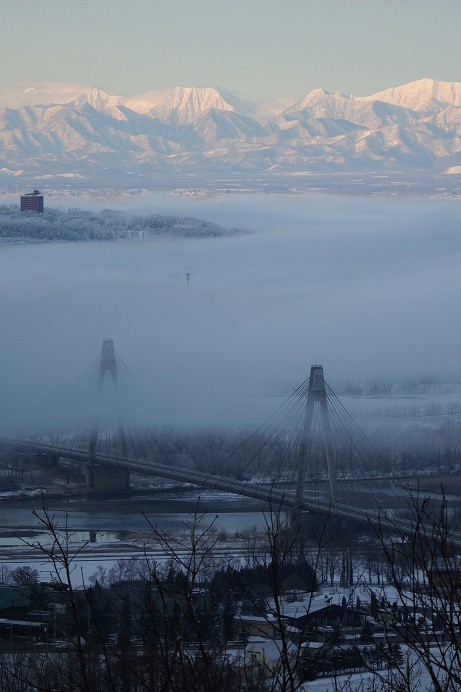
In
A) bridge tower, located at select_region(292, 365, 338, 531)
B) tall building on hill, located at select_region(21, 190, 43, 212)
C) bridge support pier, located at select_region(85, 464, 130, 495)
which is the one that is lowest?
bridge support pier, located at select_region(85, 464, 130, 495)

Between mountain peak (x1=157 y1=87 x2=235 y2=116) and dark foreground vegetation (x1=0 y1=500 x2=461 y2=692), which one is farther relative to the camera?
mountain peak (x1=157 y1=87 x2=235 y2=116)

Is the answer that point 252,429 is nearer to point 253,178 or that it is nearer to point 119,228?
point 119,228

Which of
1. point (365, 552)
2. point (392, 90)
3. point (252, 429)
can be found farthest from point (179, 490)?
point (392, 90)

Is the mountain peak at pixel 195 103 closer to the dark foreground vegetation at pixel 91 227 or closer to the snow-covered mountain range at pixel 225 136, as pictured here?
the snow-covered mountain range at pixel 225 136

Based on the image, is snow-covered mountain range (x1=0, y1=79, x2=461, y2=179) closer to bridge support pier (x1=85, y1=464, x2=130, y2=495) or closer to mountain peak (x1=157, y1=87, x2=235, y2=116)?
mountain peak (x1=157, y1=87, x2=235, y2=116)

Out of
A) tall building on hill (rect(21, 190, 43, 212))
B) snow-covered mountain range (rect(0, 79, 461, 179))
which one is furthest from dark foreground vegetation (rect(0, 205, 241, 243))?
snow-covered mountain range (rect(0, 79, 461, 179))

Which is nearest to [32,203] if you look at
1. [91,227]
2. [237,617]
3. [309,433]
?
[91,227]
